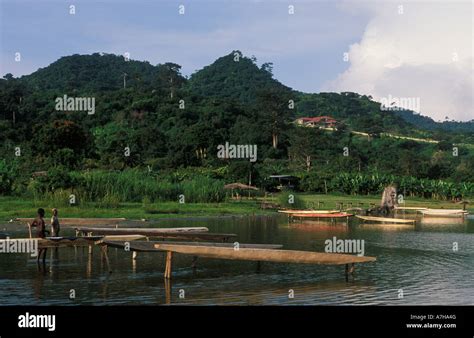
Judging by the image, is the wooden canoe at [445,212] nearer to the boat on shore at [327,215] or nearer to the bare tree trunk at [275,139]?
the boat on shore at [327,215]

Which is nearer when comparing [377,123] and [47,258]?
[47,258]

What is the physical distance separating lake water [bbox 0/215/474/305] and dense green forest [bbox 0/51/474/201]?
66.2ft

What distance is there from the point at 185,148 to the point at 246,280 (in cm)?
5915

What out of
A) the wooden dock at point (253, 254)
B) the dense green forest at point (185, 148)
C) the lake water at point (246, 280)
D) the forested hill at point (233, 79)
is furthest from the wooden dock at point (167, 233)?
the forested hill at point (233, 79)

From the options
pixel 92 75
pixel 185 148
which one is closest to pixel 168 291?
pixel 185 148

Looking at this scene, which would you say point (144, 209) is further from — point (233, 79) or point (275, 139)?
point (233, 79)

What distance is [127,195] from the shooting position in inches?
1779

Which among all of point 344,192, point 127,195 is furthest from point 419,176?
point 127,195

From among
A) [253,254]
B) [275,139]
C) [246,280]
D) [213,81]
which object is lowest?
[246,280]

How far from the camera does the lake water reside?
16375mm

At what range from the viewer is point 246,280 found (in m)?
19.1
